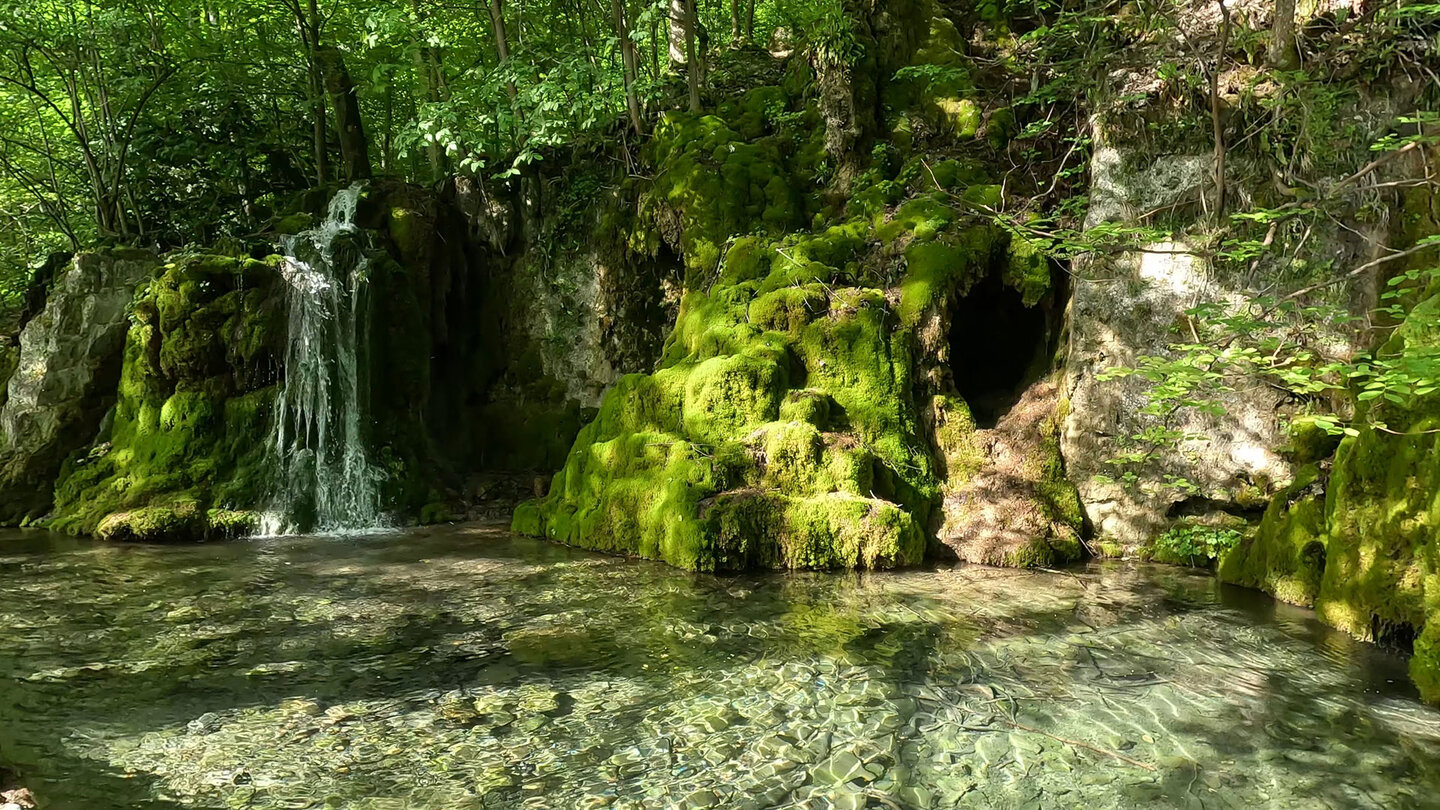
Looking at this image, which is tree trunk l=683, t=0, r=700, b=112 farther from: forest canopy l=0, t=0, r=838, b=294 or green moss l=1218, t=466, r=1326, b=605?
green moss l=1218, t=466, r=1326, b=605

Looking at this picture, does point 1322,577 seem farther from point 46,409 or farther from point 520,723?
point 46,409

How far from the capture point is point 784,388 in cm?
883

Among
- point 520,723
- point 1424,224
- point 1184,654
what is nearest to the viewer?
point 520,723

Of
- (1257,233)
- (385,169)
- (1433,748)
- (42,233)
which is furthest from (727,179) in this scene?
(42,233)

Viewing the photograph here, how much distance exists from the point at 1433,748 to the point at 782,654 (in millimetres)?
3222

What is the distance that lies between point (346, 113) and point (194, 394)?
7.14m

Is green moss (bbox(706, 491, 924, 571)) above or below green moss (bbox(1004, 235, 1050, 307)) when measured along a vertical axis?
below

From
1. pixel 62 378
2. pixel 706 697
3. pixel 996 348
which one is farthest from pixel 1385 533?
pixel 62 378

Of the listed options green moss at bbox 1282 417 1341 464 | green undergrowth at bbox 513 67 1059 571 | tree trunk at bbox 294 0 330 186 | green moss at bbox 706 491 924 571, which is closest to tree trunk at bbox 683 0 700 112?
green undergrowth at bbox 513 67 1059 571

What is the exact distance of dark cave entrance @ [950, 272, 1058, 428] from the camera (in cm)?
990

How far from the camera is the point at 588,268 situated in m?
14.1

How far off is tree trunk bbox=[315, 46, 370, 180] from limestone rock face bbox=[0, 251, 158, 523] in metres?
4.76

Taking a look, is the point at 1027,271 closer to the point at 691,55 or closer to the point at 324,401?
the point at 691,55

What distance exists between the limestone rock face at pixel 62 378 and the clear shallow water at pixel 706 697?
225 inches
